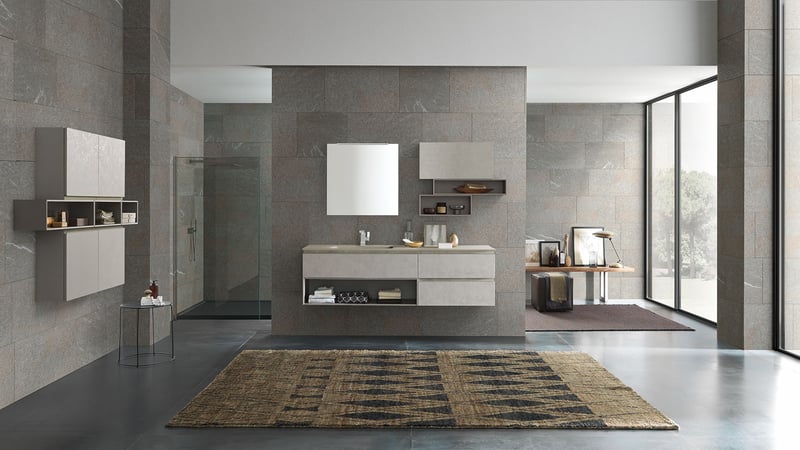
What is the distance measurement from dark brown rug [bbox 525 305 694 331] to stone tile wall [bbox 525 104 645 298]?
3.24 ft

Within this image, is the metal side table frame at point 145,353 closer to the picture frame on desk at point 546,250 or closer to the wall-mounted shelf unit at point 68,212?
the wall-mounted shelf unit at point 68,212

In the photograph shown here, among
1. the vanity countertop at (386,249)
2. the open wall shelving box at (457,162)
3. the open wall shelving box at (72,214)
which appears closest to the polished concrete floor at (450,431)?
the open wall shelving box at (72,214)

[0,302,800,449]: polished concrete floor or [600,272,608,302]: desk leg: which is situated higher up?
[600,272,608,302]: desk leg

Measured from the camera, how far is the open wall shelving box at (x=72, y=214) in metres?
5.41

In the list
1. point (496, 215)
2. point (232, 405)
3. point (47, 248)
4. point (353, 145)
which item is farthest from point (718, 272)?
point (47, 248)

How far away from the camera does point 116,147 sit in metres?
6.34

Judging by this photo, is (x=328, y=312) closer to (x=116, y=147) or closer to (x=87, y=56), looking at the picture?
(x=116, y=147)

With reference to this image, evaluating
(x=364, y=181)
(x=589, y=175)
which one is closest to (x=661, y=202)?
(x=589, y=175)

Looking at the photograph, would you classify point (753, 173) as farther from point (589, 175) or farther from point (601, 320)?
point (589, 175)

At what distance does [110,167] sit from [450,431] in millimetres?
3669

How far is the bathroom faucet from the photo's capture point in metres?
7.58

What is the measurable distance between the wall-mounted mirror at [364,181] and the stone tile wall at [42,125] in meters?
2.17

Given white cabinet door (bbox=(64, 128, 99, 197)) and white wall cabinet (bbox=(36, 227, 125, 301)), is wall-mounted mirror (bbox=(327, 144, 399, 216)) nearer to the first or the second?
white wall cabinet (bbox=(36, 227, 125, 301))

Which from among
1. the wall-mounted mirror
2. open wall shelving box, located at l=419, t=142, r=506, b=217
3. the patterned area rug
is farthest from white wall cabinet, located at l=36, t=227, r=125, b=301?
open wall shelving box, located at l=419, t=142, r=506, b=217
